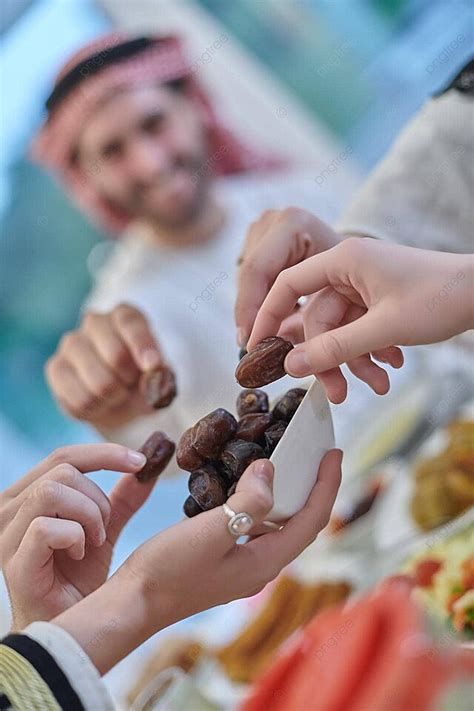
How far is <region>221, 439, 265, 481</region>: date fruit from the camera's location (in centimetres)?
43

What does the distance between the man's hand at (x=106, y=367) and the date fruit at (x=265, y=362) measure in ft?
0.60

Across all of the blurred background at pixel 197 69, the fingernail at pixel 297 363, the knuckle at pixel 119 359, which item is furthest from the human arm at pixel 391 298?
the blurred background at pixel 197 69

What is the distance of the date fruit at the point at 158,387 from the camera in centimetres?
61

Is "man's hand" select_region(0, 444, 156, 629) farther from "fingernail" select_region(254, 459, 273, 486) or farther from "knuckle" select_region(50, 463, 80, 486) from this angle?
"fingernail" select_region(254, 459, 273, 486)

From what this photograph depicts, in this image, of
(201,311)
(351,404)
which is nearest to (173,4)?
(201,311)

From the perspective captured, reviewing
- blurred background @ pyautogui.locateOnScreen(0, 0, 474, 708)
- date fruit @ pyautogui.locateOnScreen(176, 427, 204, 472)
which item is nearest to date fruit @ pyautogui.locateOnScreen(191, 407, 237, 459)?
date fruit @ pyautogui.locateOnScreen(176, 427, 204, 472)

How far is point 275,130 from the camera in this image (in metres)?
1.13

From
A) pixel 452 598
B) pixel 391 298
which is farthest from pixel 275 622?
pixel 391 298

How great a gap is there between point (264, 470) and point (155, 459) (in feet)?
0.42

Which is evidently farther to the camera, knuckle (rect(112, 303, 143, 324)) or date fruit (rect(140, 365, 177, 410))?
knuckle (rect(112, 303, 143, 324))

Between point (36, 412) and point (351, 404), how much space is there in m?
0.45

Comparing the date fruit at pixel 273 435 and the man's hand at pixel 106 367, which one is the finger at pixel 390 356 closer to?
the date fruit at pixel 273 435

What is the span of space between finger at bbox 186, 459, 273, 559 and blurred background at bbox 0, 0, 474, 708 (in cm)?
64

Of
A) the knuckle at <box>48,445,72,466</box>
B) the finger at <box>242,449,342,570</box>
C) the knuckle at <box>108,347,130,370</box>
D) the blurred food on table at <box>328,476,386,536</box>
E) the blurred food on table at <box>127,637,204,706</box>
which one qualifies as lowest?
the blurred food on table at <box>328,476,386,536</box>
